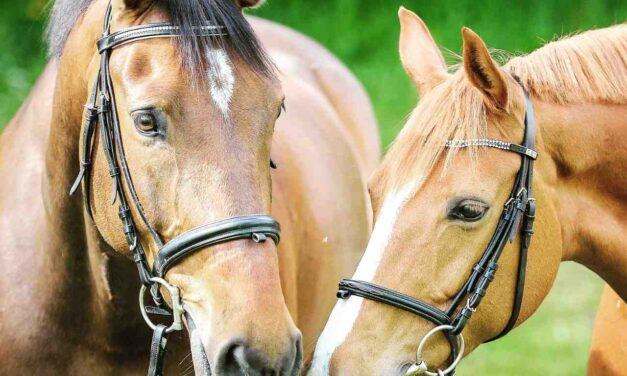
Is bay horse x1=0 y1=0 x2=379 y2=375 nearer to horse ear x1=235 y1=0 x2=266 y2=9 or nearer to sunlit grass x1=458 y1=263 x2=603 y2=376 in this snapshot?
horse ear x1=235 y1=0 x2=266 y2=9

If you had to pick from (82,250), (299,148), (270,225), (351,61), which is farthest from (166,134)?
(351,61)

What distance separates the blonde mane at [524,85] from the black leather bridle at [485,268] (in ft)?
0.24

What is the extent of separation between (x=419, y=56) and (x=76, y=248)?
1.35 m

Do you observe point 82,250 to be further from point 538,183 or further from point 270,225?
point 538,183

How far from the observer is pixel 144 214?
2840mm

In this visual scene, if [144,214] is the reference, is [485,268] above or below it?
below

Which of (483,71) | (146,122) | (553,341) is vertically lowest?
(553,341)

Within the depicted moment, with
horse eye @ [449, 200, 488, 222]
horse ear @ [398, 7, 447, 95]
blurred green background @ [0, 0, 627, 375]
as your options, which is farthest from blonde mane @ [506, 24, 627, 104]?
blurred green background @ [0, 0, 627, 375]

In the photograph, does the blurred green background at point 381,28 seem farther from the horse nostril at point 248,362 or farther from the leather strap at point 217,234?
the horse nostril at point 248,362

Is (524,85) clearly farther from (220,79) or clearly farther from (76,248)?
(76,248)

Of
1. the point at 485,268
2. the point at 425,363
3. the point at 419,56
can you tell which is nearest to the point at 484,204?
the point at 485,268

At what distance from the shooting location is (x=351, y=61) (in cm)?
1029

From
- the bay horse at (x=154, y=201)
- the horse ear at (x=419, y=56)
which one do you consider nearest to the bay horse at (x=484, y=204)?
the horse ear at (x=419, y=56)

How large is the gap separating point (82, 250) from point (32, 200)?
1.08 ft
